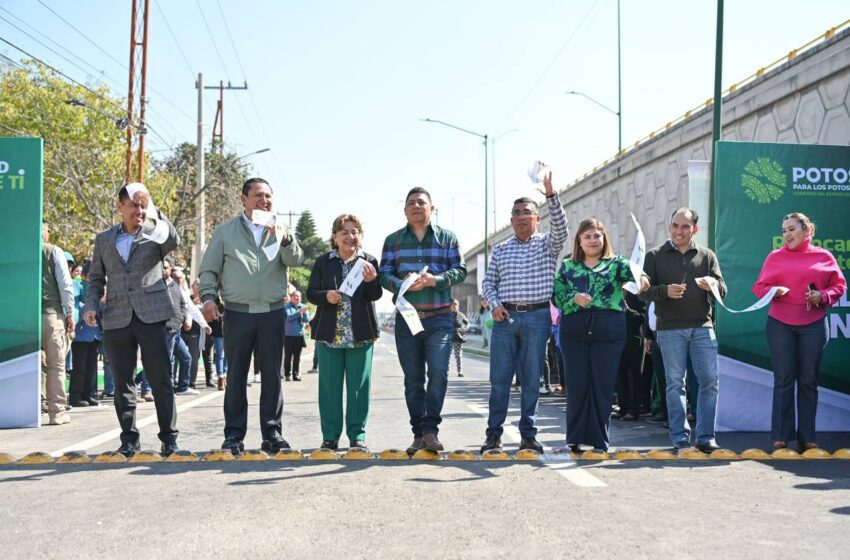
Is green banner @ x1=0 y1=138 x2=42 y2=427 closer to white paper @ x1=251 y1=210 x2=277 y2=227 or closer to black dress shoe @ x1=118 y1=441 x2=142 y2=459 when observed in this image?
black dress shoe @ x1=118 y1=441 x2=142 y2=459

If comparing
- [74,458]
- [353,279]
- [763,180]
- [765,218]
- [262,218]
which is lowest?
[74,458]

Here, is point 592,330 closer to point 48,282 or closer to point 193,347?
point 48,282

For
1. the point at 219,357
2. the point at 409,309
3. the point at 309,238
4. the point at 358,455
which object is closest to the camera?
the point at 358,455

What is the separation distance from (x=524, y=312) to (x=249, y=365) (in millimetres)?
2148

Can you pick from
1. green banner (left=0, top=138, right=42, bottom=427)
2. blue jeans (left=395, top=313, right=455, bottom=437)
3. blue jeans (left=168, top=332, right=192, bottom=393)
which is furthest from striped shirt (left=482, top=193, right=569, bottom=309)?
blue jeans (left=168, top=332, right=192, bottom=393)

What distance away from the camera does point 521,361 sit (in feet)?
22.7

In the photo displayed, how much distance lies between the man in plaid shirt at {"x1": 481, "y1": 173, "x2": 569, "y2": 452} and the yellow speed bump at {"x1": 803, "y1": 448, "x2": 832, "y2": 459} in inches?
81.0

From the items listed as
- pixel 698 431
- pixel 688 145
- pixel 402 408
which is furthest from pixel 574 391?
pixel 688 145

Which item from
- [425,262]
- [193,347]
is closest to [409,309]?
[425,262]

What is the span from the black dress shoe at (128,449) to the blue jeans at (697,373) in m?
4.14

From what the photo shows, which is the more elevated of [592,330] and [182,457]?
[592,330]

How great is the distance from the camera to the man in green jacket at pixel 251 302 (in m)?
6.80

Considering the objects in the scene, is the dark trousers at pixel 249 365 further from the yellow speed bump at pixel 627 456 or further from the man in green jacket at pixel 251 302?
the yellow speed bump at pixel 627 456

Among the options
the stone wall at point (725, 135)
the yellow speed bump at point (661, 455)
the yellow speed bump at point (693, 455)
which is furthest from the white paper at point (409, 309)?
the stone wall at point (725, 135)
